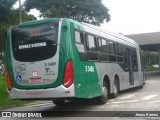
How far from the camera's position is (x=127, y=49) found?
66.5ft

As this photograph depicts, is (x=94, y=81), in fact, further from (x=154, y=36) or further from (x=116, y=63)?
(x=154, y=36)

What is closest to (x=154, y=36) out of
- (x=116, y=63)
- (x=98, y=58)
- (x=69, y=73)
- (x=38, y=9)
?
(x=38, y=9)

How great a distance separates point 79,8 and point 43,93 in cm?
4531

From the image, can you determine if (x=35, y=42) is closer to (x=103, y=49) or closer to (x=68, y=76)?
(x=68, y=76)

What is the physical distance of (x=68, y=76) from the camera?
11.6 m

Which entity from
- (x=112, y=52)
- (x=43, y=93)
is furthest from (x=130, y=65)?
(x=43, y=93)

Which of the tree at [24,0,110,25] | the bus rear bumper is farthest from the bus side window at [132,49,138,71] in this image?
the tree at [24,0,110,25]

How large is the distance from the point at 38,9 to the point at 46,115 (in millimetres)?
46446

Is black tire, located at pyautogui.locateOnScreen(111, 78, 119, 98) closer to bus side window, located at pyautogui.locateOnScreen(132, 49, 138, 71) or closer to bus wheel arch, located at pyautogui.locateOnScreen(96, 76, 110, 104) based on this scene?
bus wheel arch, located at pyautogui.locateOnScreen(96, 76, 110, 104)

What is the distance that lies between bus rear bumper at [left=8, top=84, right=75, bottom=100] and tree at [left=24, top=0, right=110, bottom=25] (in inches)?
1664

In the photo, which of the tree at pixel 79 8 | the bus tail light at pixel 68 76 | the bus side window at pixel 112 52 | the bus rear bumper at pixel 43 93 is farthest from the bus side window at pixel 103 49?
the tree at pixel 79 8

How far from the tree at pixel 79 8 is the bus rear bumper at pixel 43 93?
42.3m

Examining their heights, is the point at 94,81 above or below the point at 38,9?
below

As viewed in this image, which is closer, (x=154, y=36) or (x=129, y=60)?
(x=129, y=60)
